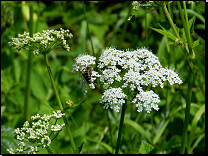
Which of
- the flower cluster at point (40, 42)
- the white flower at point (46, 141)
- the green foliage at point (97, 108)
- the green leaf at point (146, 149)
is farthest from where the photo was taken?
the green foliage at point (97, 108)

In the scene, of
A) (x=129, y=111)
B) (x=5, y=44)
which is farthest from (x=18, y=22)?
(x=129, y=111)

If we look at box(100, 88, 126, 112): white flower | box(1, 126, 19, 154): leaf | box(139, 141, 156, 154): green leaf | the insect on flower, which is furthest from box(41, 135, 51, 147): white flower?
box(1, 126, 19, 154): leaf

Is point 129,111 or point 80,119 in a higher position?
point 80,119

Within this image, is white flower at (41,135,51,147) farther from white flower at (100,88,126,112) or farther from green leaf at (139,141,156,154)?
green leaf at (139,141,156,154)

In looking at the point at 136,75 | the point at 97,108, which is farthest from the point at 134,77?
the point at 97,108

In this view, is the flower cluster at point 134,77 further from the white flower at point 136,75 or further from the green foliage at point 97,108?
the green foliage at point 97,108

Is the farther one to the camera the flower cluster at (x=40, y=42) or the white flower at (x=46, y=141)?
the flower cluster at (x=40, y=42)

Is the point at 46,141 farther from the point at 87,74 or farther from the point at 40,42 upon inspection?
the point at 40,42

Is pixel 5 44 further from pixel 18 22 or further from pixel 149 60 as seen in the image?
pixel 149 60

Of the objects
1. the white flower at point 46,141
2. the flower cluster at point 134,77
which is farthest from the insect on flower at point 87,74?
the white flower at point 46,141
